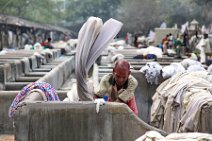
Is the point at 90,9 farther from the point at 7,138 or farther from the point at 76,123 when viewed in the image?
the point at 76,123

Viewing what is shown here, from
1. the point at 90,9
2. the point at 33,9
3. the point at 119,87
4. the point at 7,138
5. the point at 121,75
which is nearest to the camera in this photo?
the point at 121,75

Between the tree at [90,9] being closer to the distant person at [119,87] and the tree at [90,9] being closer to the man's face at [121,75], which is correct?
the distant person at [119,87]

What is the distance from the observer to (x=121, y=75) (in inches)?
277

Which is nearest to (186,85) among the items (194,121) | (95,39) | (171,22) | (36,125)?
(194,121)

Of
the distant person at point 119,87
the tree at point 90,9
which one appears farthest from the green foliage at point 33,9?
the distant person at point 119,87

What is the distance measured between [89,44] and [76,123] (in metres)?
1.21

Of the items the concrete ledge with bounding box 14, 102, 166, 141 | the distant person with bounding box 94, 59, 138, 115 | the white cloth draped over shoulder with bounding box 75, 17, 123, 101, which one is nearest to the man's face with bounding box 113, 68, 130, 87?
the distant person with bounding box 94, 59, 138, 115

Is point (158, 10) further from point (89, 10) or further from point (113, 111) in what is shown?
point (113, 111)

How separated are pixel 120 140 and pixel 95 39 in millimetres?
1582

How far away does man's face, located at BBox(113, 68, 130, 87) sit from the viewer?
22.8 ft

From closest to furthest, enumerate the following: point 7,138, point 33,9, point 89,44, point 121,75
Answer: point 121,75 → point 89,44 → point 7,138 → point 33,9

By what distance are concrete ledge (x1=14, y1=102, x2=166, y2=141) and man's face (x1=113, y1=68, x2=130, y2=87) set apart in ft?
1.29

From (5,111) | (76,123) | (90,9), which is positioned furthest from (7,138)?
(90,9)

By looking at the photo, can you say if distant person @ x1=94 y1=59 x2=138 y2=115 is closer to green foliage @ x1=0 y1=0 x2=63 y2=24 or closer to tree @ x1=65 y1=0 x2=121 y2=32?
green foliage @ x1=0 y1=0 x2=63 y2=24
